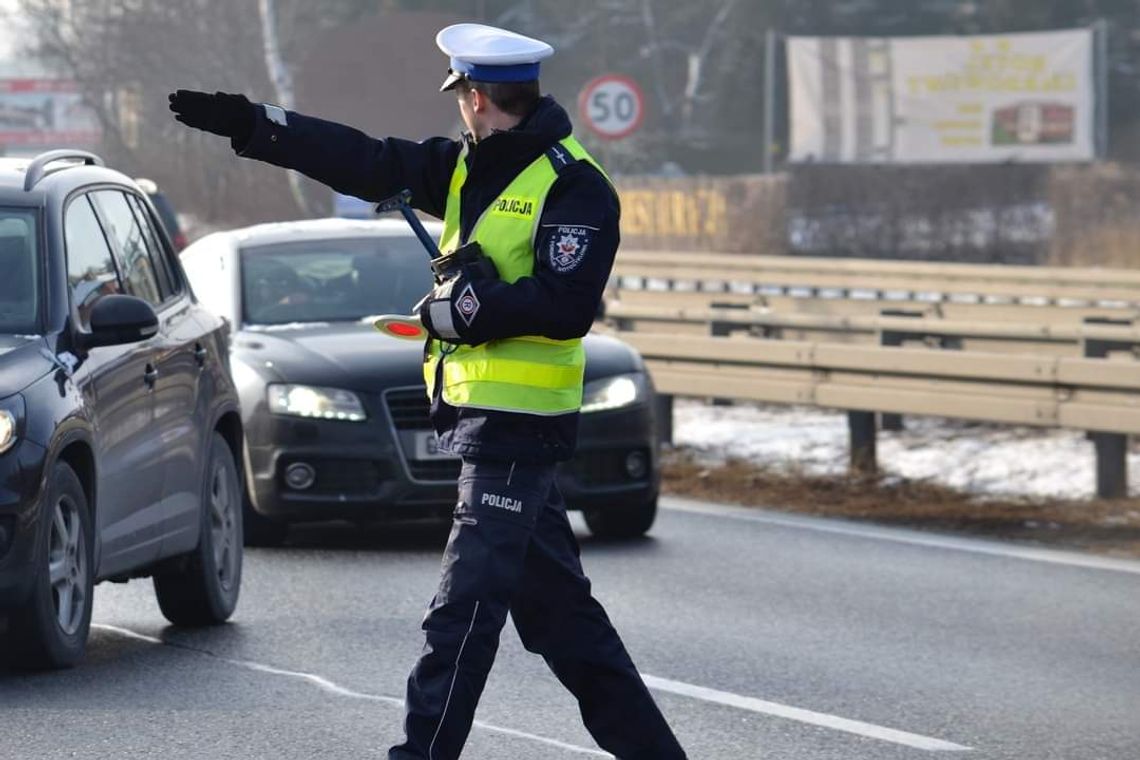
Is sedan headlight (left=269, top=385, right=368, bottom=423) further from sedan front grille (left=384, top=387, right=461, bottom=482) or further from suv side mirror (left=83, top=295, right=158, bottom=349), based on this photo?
suv side mirror (left=83, top=295, right=158, bottom=349)

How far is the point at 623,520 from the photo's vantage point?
1187 centimetres

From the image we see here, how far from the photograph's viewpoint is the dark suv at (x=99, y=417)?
24.7 ft

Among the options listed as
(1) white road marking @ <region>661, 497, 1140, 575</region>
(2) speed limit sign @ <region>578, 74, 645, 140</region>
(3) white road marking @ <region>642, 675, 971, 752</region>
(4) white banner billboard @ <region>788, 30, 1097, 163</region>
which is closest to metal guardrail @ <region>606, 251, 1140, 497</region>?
(1) white road marking @ <region>661, 497, 1140, 575</region>

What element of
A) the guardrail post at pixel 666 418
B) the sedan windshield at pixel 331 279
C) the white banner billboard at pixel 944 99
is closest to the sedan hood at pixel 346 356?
the sedan windshield at pixel 331 279

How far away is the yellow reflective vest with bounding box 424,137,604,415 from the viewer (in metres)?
5.73

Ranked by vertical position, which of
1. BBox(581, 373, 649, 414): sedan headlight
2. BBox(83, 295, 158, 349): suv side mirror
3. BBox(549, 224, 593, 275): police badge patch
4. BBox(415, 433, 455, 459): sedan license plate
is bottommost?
BBox(415, 433, 455, 459): sedan license plate

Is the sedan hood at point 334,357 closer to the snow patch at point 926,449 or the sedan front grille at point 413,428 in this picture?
the sedan front grille at point 413,428

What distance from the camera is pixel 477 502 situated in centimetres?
572

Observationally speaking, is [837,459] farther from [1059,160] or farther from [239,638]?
[1059,160]

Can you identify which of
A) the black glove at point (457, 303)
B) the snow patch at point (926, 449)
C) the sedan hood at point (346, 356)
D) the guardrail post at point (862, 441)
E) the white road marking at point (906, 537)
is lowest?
the snow patch at point (926, 449)

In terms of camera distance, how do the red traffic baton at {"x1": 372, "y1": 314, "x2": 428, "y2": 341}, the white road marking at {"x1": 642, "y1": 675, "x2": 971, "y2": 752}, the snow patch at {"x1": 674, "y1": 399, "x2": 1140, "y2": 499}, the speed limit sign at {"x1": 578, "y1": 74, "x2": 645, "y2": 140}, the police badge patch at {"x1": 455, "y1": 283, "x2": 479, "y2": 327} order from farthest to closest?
the speed limit sign at {"x1": 578, "y1": 74, "x2": 645, "y2": 140} → the snow patch at {"x1": 674, "y1": 399, "x2": 1140, "y2": 499} → the white road marking at {"x1": 642, "y1": 675, "x2": 971, "y2": 752} → the red traffic baton at {"x1": 372, "y1": 314, "x2": 428, "y2": 341} → the police badge patch at {"x1": 455, "y1": 283, "x2": 479, "y2": 327}

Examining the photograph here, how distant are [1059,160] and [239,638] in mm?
32320

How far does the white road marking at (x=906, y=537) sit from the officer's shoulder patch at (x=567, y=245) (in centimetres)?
570

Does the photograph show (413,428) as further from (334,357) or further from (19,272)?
(19,272)
